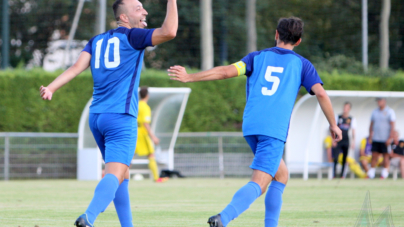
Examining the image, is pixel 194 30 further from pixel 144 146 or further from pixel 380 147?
pixel 144 146

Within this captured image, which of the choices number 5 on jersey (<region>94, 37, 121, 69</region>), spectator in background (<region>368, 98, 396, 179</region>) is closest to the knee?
number 5 on jersey (<region>94, 37, 121, 69</region>)

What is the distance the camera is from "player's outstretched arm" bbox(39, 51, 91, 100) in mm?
4883

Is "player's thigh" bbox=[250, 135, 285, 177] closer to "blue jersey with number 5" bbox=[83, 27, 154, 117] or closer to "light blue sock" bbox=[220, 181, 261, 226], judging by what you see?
"light blue sock" bbox=[220, 181, 261, 226]

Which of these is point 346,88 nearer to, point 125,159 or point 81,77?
point 81,77

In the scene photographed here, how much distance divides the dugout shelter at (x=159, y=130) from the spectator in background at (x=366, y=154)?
5.35 metres

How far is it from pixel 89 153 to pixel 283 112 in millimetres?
11329

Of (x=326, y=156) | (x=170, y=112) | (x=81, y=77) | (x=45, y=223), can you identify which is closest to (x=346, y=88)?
(x=326, y=156)

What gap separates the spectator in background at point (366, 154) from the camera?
17141mm

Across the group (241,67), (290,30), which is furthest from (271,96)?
(290,30)

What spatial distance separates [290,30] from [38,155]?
12.0 m

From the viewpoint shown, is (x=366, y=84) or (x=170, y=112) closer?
(x=170, y=112)

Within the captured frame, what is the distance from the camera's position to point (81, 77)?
17391 millimetres

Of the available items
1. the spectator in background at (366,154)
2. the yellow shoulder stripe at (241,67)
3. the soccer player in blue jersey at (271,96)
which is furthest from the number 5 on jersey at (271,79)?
the spectator in background at (366,154)

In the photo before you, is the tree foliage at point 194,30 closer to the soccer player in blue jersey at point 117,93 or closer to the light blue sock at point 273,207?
the light blue sock at point 273,207
